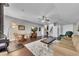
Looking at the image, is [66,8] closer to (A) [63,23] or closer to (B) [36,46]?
(A) [63,23]

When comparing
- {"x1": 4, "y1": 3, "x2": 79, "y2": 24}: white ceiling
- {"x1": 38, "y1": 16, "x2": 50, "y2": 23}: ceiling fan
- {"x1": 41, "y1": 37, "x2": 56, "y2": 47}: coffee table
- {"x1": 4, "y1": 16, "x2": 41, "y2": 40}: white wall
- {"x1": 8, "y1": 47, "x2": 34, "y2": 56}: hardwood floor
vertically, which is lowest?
{"x1": 8, "y1": 47, "x2": 34, "y2": 56}: hardwood floor

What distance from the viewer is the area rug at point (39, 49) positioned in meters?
1.85

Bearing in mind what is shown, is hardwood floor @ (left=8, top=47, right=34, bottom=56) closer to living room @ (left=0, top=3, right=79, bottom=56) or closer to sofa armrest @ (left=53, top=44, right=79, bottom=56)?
living room @ (left=0, top=3, right=79, bottom=56)

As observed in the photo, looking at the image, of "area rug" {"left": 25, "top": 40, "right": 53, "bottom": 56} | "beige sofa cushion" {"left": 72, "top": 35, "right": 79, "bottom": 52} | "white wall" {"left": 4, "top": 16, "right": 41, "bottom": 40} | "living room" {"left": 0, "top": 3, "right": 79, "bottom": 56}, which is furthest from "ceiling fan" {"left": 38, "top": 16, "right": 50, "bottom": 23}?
"beige sofa cushion" {"left": 72, "top": 35, "right": 79, "bottom": 52}

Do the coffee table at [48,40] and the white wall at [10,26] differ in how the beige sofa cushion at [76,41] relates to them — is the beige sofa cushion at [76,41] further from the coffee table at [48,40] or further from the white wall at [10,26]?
the white wall at [10,26]

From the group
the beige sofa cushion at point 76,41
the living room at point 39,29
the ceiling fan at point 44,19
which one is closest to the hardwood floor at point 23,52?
the living room at point 39,29

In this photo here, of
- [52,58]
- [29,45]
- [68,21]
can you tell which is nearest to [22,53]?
[29,45]

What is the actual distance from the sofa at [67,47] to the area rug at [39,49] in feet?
0.33

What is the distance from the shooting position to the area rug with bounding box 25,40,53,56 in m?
1.85

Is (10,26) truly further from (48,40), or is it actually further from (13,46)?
(48,40)

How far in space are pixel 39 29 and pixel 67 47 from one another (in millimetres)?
547

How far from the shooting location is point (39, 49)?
1870mm

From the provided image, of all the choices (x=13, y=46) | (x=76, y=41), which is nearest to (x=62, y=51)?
(x=76, y=41)

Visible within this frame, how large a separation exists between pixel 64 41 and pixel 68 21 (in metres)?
0.34
